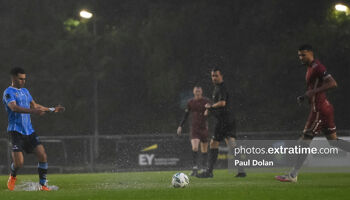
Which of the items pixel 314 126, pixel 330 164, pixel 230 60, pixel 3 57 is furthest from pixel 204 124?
pixel 3 57

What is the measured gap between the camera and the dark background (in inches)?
1457

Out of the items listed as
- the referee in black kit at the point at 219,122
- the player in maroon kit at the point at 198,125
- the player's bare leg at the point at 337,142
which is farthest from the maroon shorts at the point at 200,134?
the player's bare leg at the point at 337,142

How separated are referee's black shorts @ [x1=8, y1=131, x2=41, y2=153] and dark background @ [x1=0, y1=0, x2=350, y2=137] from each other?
75.6ft

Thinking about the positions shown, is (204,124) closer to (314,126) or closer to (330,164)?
(330,164)

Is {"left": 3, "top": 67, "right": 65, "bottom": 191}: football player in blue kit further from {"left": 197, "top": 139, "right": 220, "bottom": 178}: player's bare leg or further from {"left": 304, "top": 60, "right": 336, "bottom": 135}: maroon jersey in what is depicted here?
{"left": 304, "top": 60, "right": 336, "bottom": 135}: maroon jersey

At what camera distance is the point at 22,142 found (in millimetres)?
12914

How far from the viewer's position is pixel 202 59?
40.3 metres

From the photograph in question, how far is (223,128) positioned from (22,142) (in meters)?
5.01

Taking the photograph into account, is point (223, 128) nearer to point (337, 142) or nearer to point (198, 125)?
point (198, 125)

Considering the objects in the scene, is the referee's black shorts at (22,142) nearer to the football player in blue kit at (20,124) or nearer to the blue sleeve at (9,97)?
the football player in blue kit at (20,124)

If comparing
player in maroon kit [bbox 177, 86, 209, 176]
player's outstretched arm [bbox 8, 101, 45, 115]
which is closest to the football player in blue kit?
player's outstretched arm [bbox 8, 101, 45, 115]

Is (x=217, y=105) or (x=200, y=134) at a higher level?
(x=217, y=105)

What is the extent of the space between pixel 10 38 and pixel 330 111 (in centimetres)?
3246

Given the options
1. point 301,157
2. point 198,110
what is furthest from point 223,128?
point 301,157
